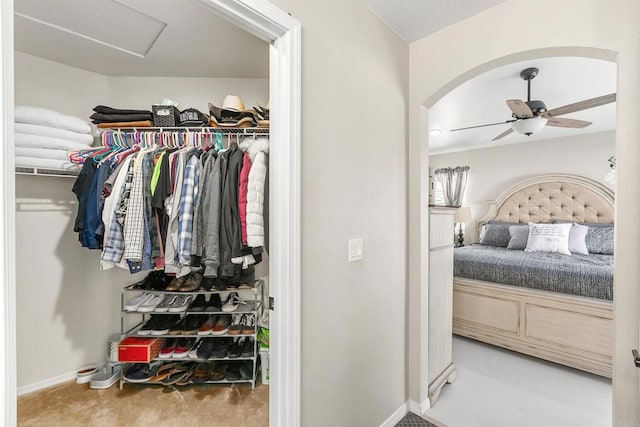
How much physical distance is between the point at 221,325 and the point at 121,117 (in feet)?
5.32

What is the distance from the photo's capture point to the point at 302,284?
1.30 metres

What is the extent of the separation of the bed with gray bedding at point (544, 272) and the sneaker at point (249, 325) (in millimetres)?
2223

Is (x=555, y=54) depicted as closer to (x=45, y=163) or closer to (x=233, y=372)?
(x=233, y=372)

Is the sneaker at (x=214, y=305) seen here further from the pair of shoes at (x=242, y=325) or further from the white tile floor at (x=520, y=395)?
the white tile floor at (x=520, y=395)

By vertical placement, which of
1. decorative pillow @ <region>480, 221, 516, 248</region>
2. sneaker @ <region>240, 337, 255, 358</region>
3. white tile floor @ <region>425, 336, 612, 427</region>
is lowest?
white tile floor @ <region>425, 336, 612, 427</region>

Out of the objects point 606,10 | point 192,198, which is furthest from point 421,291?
point 606,10

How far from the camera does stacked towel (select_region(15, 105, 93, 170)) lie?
1.81m

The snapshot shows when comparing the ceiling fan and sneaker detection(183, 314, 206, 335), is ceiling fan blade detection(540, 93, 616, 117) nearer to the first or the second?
the ceiling fan

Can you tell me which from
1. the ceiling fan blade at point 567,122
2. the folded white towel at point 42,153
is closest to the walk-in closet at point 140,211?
the folded white towel at point 42,153

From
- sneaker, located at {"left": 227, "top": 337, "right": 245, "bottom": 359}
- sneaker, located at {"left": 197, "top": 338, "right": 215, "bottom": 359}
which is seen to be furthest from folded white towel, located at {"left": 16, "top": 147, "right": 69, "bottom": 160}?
sneaker, located at {"left": 227, "top": 337, "right": 245, "bottom": 359}

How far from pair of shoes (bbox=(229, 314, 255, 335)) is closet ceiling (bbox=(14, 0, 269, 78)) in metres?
1.91

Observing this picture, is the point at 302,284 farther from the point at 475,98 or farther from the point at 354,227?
the point at 475,98

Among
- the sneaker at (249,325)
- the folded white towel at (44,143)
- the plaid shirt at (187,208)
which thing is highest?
the folded white towel at (44,143)

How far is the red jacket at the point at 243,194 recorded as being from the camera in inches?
59.2
